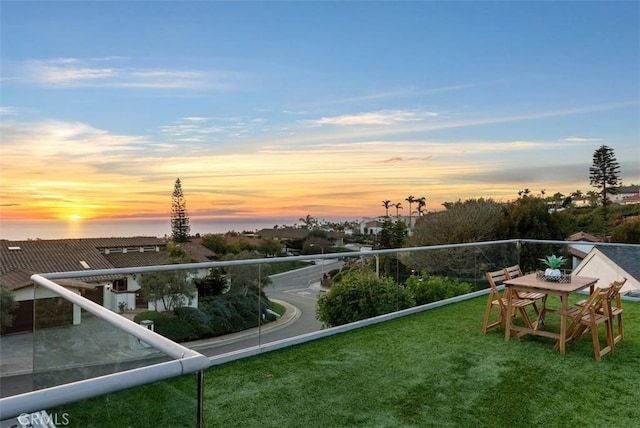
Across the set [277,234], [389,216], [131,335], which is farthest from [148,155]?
[277,234]

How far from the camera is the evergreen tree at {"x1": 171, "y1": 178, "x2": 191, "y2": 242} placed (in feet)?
139

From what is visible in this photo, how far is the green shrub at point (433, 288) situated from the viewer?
283 inches

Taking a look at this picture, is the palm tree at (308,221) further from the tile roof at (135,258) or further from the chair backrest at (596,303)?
the chair backrest at (596,303)

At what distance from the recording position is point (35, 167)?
15.5 m

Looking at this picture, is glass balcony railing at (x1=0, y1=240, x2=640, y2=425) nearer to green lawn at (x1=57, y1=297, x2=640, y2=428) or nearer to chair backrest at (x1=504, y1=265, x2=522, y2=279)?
→ green lawn at (x1=57, y1=297, x2=640, y2=428)

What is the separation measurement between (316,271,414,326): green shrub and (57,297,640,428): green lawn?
0.44m

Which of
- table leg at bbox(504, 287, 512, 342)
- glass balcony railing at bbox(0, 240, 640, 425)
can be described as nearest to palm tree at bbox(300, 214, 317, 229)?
glass balcony railing at bbox(0, 240, 640, 425)

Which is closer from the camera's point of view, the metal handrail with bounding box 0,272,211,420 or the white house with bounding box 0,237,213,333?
the metal handrail with bounding box 0,272,211,420

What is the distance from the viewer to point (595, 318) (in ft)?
16.5

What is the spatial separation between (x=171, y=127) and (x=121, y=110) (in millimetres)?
1897

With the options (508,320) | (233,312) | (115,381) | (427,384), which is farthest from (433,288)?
(115,381)

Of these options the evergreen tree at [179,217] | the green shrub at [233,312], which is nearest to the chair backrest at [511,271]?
the green shrub at [233,312]
